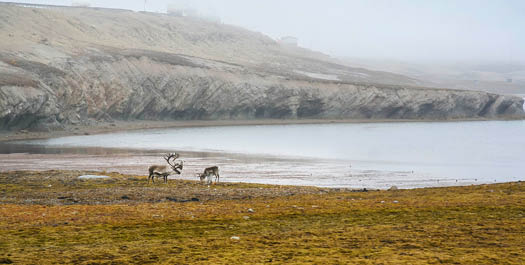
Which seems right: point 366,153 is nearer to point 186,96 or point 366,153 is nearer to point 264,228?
point 264,228

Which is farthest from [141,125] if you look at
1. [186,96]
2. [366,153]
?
[366,153]

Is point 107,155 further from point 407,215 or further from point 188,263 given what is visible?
point 188,263

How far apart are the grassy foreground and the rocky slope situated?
164 feet

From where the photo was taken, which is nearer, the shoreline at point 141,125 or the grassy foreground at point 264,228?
the grassy foreground at point 264,228

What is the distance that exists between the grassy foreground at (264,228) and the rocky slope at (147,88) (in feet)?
164

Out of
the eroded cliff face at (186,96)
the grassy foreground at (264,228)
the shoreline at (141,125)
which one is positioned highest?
the eroded cliff face at (186,96)

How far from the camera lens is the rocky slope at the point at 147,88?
73.8m

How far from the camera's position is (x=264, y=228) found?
13.5 meters

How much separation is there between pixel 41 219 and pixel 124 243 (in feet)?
13.3

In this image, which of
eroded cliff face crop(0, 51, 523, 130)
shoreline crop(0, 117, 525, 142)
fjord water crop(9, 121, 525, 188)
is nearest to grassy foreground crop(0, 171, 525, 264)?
fjord water crop(9, 121, 525, 188)

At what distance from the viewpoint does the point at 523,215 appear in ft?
47.9

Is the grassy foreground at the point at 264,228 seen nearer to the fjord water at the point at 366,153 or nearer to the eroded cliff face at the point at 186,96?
the fjord water at the point at 366,153

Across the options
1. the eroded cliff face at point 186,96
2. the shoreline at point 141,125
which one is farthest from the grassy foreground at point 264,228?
the eroded cliff face at point 186,96

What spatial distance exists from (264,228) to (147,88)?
83703 mm
